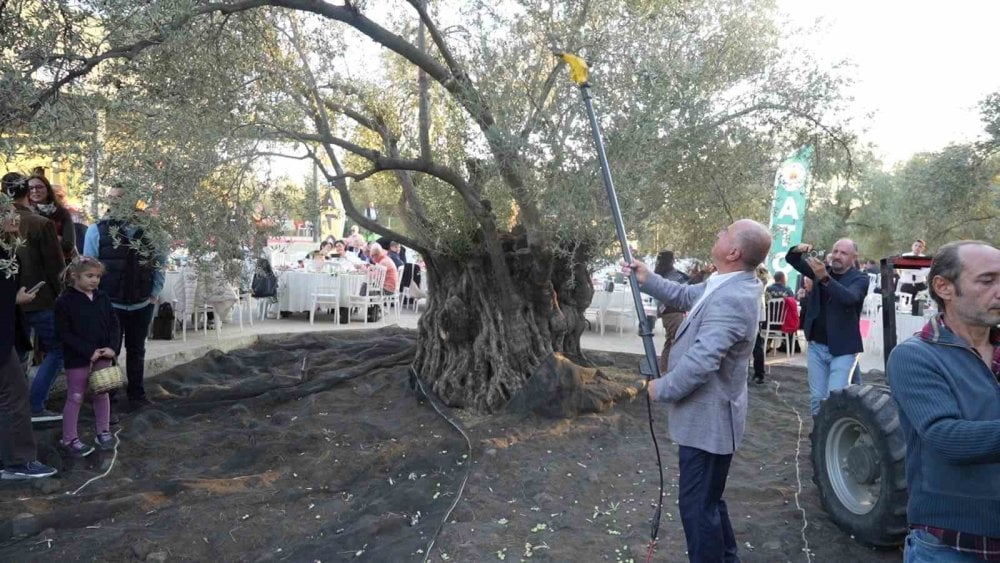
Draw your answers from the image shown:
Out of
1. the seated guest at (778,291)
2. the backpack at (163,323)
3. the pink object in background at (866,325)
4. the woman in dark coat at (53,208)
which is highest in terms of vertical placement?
the woman in dark coat at (53,208)

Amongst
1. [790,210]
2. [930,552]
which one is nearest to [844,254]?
[930,552]

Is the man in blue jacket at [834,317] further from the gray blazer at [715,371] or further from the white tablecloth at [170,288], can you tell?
the white tablecloth at [170,288]

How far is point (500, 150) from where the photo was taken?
17.0 ft

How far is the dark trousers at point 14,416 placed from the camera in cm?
455

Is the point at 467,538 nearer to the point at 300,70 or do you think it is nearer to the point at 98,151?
the point at 98,151

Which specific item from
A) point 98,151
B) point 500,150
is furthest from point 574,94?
point 98,151

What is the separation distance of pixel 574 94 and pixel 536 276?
2.07 metres

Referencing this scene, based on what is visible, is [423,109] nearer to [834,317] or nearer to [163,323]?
[834,317]

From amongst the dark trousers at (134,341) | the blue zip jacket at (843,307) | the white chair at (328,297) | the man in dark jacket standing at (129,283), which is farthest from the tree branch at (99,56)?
the white chair at (328,297)

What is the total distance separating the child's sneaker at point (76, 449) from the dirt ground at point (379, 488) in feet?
0.43

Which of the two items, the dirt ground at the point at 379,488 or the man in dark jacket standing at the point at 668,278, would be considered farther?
the man in dark jacket standing at the point at 668,278

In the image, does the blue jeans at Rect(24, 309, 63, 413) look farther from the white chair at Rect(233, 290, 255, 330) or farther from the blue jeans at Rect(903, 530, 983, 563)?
the blue jeans at Rect(903, 530, 983, 563)

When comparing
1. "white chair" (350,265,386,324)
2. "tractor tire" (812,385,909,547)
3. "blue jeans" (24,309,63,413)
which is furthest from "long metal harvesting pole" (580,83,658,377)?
"white chair" (350,265,386,324)

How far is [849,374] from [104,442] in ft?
19.3
